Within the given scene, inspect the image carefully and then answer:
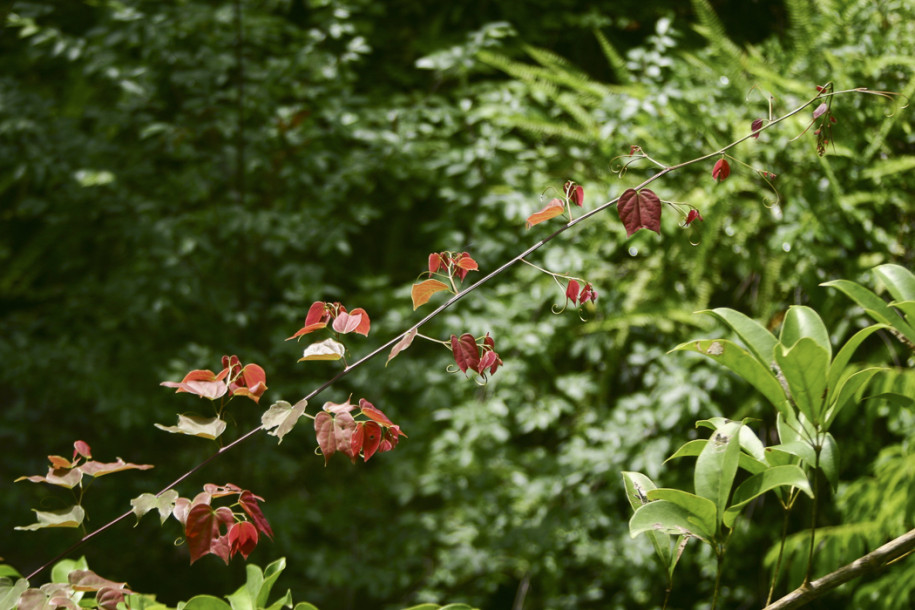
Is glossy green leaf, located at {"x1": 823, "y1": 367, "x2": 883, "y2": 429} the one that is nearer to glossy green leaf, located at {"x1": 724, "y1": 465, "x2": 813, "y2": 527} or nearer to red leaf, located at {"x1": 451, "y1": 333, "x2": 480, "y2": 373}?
glossy green leaf, located at {"x1": 724, "y1": 465, "x2": 813, "y2": 527}

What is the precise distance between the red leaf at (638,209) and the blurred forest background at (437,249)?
1.15 meters

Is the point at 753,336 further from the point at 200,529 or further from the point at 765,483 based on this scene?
the point at 200,529

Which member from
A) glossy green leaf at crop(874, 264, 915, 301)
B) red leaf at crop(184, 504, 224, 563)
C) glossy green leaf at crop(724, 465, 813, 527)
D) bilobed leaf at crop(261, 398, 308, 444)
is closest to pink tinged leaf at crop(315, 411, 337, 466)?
bilobed leaf at crop(261, 398, 308, 444)

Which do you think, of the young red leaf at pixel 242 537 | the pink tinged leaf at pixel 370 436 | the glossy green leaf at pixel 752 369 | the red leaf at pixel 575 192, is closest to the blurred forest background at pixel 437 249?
the red leaf at pixel 575 192

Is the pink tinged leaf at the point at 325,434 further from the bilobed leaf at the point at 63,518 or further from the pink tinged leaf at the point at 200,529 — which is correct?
the bilobed leaf at the point at 63,518

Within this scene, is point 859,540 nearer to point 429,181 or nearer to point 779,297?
point 779,297

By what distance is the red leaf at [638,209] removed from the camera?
2.52 feet

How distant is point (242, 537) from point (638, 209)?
1.76 ft

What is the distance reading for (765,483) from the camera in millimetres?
654

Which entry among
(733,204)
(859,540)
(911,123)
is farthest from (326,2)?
(859,540)

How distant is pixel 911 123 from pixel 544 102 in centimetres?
101

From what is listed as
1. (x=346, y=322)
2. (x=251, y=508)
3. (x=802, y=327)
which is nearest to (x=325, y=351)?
(x=346, y=322)

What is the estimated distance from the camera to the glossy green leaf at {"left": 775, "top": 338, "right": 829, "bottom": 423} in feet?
2.11

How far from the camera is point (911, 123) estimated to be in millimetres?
1785
